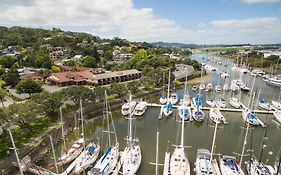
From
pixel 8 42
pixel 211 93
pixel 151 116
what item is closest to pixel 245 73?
pixel 211 93

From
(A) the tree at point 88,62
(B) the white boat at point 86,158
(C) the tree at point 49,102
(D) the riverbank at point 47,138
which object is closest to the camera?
(B) the white boat at point 86,158

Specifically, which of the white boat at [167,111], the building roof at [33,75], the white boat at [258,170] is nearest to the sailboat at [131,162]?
the white boat at [258,170]

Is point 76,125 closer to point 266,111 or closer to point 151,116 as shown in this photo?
point 151,116

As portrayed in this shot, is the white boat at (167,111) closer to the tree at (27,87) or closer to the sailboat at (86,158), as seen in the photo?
the sailboat at (86,158)

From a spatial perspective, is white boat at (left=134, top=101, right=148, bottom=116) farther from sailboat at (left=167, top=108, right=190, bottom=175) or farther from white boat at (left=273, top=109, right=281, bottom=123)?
white boat at (left=273, top=109, right=281, bottom=123)

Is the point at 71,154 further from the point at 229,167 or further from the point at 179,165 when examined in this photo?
the point at 229,167

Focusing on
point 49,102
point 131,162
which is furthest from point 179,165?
point 49,102
